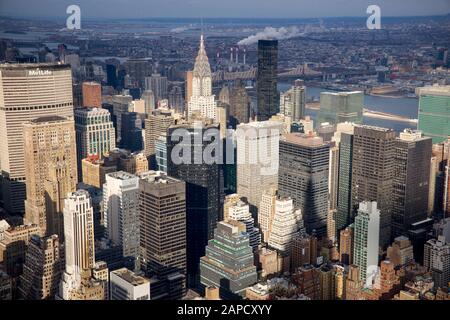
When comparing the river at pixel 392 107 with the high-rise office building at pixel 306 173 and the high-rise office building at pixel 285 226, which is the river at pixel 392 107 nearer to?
the high-rise office building at pixel 306 173

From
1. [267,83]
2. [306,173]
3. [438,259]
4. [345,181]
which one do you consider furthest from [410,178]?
[267,83]

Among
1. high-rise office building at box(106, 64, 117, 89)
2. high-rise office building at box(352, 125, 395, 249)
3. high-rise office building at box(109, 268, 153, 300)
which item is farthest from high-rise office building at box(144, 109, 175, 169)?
high-rise office building at box(109, 268, 153, 300)

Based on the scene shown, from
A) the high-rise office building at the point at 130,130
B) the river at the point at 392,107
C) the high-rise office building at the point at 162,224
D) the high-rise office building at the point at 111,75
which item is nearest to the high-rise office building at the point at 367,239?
the river at the point at 392,107

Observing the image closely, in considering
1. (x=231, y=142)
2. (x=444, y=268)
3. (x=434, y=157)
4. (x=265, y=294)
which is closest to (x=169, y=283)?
(x=265, y=294)

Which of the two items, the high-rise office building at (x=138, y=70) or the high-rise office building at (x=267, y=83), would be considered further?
the high-rise office building at (x=267, y=83)

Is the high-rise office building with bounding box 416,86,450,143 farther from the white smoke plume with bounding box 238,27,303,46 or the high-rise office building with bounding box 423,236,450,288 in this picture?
the high-rise office building with bounding box 423,236,450,288

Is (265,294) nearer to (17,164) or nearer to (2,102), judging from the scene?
(17,164)

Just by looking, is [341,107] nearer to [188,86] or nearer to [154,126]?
[188,86]
